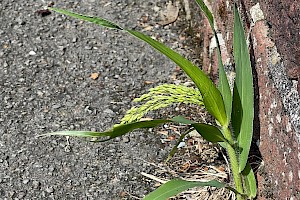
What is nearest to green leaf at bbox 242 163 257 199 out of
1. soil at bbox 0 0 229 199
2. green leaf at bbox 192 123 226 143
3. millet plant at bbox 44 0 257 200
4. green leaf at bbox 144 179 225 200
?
millet plant at bbox 44 0 257 200

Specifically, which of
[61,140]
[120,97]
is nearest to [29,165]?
[61,140]

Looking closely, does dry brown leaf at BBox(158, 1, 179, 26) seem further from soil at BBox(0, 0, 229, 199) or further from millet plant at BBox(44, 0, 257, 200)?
millet plant at BBox(44, 0, 257, 200)

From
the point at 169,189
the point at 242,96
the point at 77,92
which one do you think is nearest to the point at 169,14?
the point at 77,92

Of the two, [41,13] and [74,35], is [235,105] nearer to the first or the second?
[74,35]

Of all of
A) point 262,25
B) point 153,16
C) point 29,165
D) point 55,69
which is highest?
point 262,25

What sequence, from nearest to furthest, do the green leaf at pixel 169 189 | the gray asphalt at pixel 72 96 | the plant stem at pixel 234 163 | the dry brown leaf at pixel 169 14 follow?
the green leaf at pixel 169 189 → the plant stem at pixel 234 163 → the gray asphalt at pixel 72 96 → the dry brown leaf at pixel 169 14

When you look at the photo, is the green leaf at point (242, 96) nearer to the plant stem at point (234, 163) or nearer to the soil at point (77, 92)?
the plant stem at point (234, 163)

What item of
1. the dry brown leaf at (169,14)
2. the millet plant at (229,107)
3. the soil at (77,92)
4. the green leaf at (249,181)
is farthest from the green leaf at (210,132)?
the dry brown leaf at (169,14)
